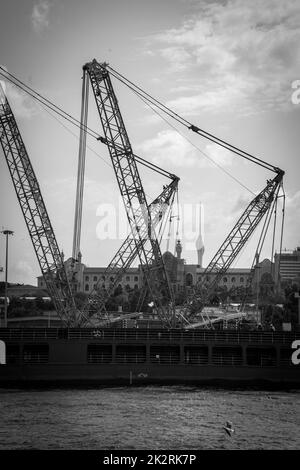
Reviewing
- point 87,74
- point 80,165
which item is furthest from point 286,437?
point 87,74

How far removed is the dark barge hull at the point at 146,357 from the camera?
57.7m

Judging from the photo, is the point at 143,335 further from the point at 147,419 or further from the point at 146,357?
the point at 147,419

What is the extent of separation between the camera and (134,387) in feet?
182

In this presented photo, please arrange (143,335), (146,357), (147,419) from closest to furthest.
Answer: (147,419) → (146,357) → (143,335)

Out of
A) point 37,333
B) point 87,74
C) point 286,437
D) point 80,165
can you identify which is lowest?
point 286,437

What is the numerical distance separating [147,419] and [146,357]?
66.3 ft

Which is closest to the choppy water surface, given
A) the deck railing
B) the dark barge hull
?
the dark barge hull

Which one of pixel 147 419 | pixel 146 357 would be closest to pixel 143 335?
pixel 146 357

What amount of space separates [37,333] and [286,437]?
32.9 m

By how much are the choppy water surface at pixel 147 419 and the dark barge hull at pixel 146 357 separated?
18.9ft

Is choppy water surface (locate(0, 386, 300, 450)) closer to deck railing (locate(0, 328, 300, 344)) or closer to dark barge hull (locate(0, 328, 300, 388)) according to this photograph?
dark barge hull (locate(0, 328, 300, 388))

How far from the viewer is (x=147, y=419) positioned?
39188 millimetres

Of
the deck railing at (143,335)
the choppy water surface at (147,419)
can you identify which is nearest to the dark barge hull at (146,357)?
the deck railing at (143,335)
